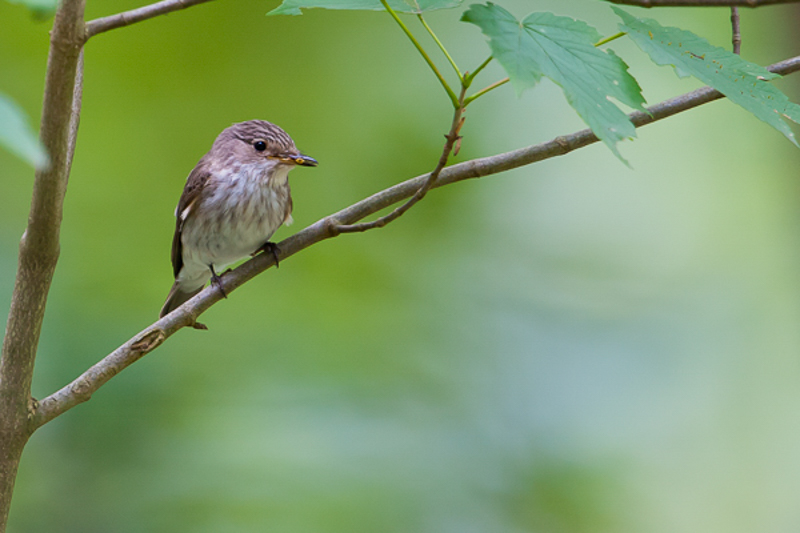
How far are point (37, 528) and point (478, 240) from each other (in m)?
2.27

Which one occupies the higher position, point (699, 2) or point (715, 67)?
point (699, 2)

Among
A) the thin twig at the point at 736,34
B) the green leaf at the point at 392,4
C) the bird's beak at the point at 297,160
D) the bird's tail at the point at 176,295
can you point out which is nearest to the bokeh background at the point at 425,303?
the bird's tail at the point at 176,295

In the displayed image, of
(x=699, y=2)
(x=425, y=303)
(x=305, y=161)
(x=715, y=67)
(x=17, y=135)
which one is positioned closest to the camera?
(x=17, y=135)

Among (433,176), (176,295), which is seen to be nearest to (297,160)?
(176,295)

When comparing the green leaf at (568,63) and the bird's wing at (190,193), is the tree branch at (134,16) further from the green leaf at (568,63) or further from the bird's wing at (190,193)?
the bird's wing at (190,193)

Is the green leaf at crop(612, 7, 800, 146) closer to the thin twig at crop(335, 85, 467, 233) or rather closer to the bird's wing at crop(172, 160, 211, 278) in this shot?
the thin twig at crop(335, 85, 467, 233)

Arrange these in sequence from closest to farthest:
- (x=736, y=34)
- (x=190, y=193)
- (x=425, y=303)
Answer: (x=736, y=34) < (x=190, y=193) < (x=425, y=303)

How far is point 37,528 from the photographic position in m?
2.78

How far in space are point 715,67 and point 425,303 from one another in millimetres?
2571

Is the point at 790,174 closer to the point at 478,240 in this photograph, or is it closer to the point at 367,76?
the point at 478,240

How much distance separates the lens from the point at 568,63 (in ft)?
3.42

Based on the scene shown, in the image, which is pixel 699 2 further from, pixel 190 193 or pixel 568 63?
pixel 190 193

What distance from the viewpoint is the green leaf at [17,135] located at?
1.71 ft

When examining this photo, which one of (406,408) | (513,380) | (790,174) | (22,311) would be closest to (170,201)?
(406,408)
